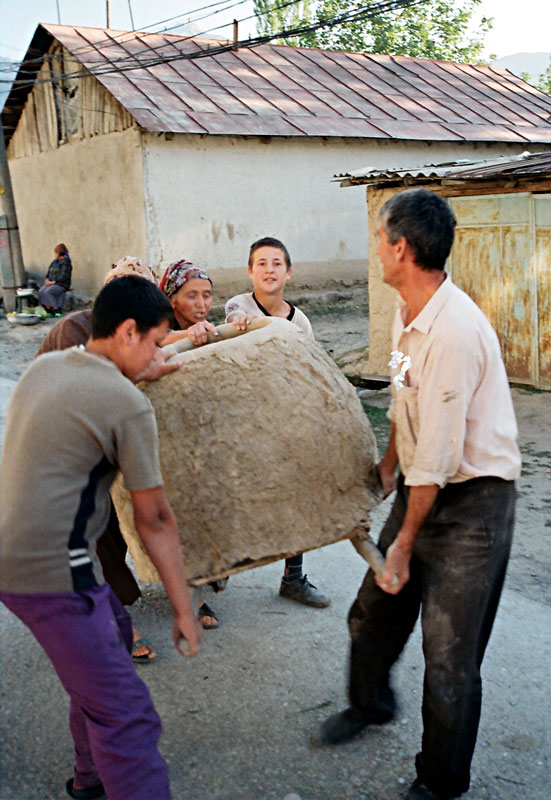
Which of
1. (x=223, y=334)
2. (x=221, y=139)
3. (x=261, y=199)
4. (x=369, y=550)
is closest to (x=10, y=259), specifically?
(x=221, y=139)

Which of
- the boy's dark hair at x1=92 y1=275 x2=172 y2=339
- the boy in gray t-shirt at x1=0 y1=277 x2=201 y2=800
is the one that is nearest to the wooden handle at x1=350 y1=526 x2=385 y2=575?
the boy in gray t-shirt at x1=0 y1=277 x2=201 y2=800

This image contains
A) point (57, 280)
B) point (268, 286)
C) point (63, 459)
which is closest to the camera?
point (63, 459)

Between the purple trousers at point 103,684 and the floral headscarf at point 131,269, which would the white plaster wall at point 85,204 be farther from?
the purple trousers at point 103,684

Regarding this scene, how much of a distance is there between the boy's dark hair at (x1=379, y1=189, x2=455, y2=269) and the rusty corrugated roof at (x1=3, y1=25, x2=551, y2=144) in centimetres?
1060

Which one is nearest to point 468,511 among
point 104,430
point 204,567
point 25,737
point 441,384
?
point 441,384

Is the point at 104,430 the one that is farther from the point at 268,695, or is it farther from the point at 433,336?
the point at 268,695

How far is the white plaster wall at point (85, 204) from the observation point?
13.0 m

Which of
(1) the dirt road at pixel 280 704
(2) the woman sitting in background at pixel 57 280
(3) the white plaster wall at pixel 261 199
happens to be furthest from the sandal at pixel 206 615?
(2) the woman sitting in background at pixel 57 280

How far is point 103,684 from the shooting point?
194 cm

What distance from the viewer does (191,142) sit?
1277cm

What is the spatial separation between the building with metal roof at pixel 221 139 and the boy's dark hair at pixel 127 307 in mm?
10707

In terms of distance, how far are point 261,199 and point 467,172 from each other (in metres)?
6.08

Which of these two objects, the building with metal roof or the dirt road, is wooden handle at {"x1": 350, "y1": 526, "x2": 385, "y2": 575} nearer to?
the dirt road

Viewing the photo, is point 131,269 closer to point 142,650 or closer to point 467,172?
point 142,650
